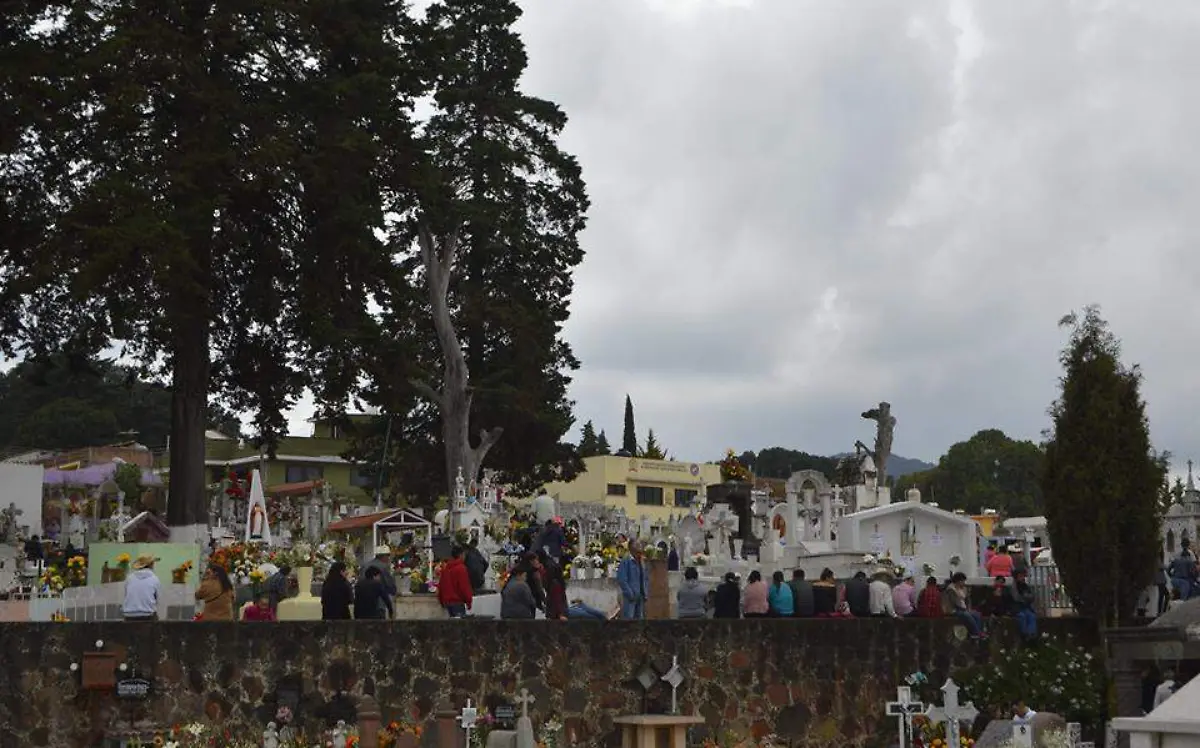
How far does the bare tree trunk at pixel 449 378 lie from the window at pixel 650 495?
28.6m

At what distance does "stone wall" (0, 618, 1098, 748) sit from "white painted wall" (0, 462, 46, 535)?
18880 mm

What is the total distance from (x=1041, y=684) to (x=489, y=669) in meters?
7.07

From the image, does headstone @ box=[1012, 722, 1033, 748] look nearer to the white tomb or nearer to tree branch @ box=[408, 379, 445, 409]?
the white tomb

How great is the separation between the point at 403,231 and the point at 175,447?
46.4ft

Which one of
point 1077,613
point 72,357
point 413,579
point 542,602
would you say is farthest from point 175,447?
point 1077,613

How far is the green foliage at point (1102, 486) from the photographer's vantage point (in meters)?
23.9

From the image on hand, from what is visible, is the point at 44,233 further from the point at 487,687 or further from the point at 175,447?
the point at 487,687

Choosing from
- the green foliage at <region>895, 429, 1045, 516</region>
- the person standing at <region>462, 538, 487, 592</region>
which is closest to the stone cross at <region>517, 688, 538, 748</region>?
the person standing at <region>462, 538, 487, 592</region>

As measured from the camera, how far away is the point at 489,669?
789 inches

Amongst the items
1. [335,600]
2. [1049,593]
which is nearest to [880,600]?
[1049,593]

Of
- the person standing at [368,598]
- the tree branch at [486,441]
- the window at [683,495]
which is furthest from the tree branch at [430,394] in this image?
the window at [683,495]

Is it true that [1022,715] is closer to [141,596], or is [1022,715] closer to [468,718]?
[468,718]

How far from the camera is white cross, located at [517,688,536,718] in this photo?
19.3m

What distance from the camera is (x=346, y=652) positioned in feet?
64.3
